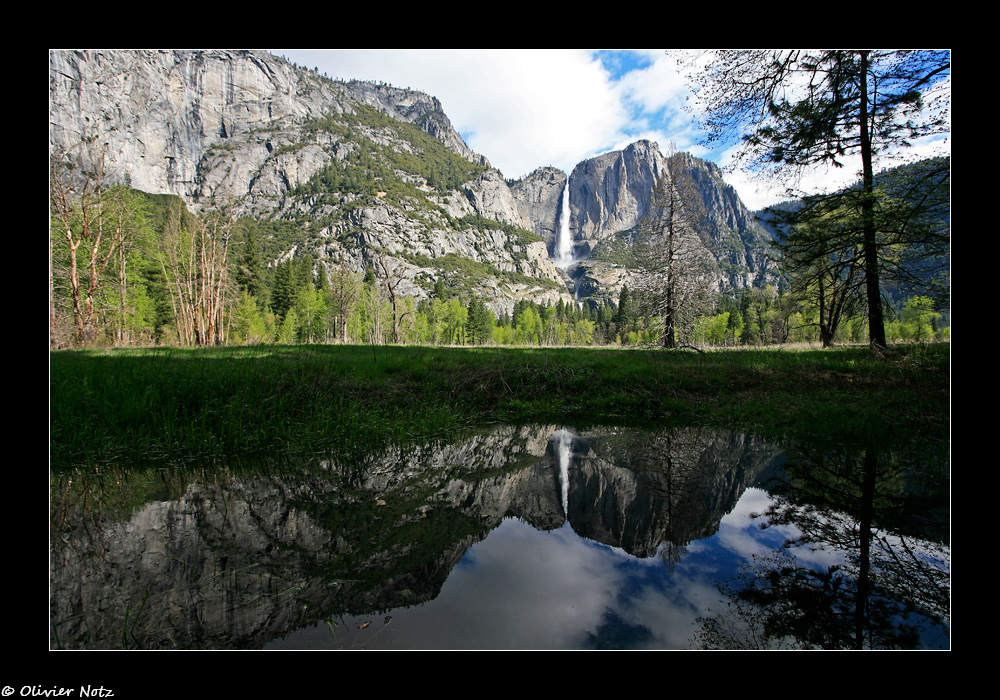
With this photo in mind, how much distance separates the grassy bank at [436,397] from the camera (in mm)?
4598

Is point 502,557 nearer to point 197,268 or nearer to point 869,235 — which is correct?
point 869,235

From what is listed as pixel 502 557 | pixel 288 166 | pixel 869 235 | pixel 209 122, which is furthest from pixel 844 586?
pixel 209 122

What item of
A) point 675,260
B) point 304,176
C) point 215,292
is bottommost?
point 215,292

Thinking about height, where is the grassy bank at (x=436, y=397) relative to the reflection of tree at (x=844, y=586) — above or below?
above

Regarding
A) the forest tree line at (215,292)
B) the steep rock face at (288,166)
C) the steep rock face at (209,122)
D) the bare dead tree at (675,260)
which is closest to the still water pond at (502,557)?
the forest tree line at (215,292)

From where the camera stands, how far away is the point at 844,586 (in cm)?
198

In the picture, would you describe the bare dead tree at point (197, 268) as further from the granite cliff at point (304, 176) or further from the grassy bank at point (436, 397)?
the granite cliff at point (304, 176)

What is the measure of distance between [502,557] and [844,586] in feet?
6.44

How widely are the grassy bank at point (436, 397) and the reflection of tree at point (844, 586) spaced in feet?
10.1

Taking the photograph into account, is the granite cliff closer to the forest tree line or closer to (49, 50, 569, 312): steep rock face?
(49, 50, 569, 312): steep rock face

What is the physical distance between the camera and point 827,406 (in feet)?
21.6
